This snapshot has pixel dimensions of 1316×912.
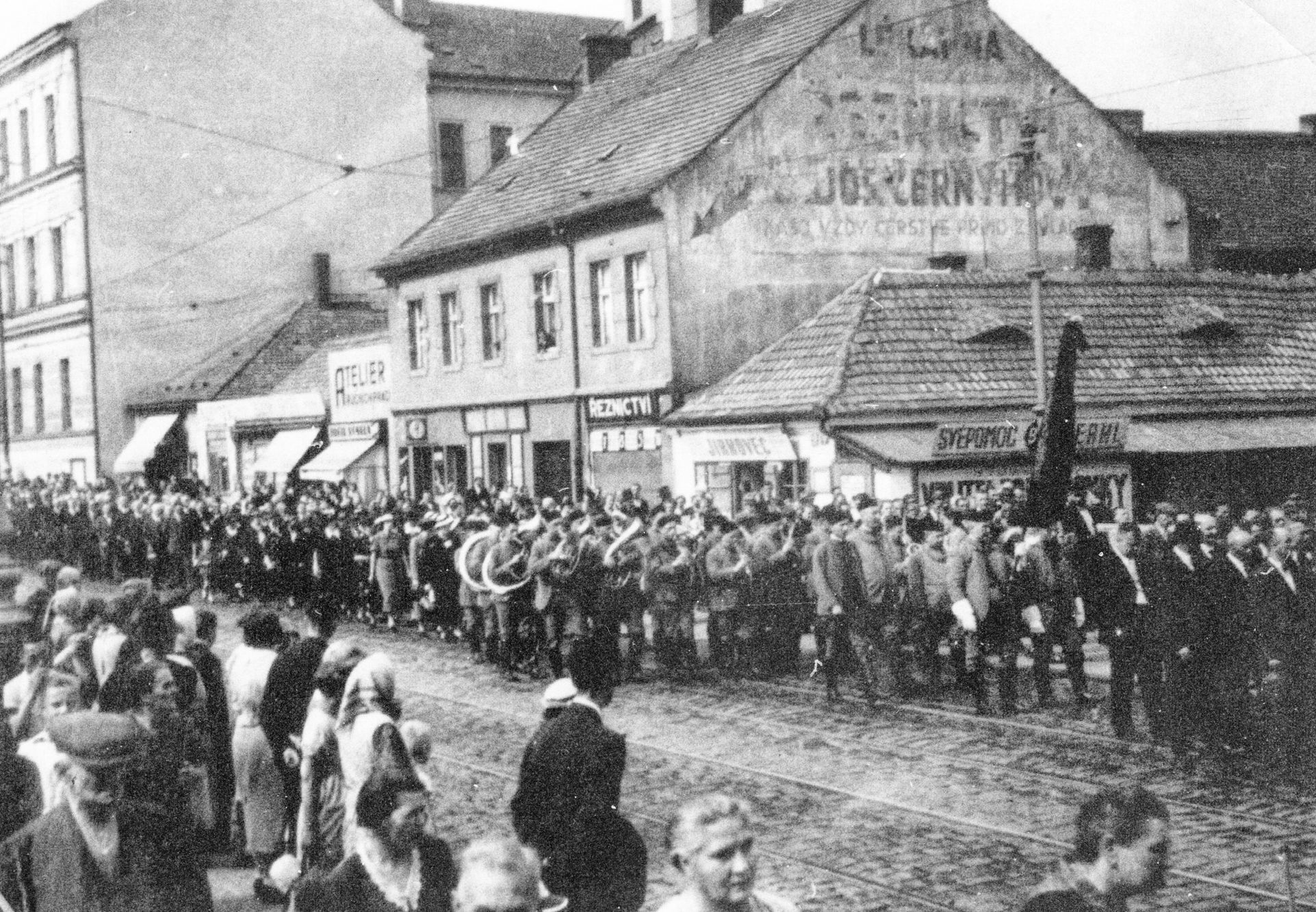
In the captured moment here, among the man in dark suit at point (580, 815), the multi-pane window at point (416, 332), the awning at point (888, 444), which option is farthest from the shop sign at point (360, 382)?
the man in dark suit at point (580, 815)

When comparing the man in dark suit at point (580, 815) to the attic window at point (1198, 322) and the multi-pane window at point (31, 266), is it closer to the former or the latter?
the attic window at point (1198, 322)

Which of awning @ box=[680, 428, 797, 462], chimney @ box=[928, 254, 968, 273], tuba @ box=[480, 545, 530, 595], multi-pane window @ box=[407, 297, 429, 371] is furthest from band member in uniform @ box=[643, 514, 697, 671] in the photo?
multi-pane window @ box=[407, 297, 429, 371]

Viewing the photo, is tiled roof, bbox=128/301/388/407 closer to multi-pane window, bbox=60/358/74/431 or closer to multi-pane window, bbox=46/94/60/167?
multi-pane window, bbox=60/358/74/431

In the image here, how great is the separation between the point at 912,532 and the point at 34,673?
455 inches

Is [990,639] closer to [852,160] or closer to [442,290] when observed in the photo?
[852,160]

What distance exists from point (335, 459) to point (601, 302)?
11.9 m

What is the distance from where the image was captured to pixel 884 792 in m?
12.1

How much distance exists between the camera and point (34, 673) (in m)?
9.47

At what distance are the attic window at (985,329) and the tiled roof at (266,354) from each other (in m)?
23.4

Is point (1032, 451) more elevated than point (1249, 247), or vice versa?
point (1249, 247)

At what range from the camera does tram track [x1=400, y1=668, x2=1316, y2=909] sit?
9258 mm

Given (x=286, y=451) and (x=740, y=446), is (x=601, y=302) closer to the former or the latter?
(x=740, y=446)

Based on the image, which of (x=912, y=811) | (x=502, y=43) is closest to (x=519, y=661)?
(x=912, y=811)

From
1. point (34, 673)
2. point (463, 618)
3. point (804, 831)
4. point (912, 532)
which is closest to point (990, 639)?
point (912, 532)
